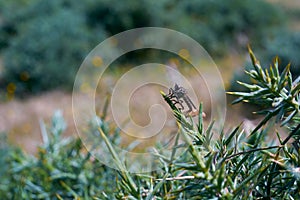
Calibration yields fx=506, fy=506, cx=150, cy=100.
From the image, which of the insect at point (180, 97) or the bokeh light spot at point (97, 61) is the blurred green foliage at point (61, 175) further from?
the bokeh light spot at point (97, 61)

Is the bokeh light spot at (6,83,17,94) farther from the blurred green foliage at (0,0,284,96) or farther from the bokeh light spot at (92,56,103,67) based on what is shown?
the bokeh light spot at (92,56,103,67)

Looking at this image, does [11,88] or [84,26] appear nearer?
[11,88]

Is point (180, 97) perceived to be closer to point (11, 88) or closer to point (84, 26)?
point (11, 88)

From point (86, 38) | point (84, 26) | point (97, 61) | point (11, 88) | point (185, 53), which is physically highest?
point (84, 26)

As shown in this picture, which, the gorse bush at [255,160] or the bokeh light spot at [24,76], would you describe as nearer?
the gorse bush at [255,160]

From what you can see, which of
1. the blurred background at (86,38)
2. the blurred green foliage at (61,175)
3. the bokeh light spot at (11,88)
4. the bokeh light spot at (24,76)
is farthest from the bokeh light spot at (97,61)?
the blurred green foliage at (61,175)

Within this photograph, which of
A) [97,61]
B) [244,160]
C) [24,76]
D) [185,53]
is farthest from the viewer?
[24,76]

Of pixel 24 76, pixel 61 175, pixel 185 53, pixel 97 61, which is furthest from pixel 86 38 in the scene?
pixel 61 175

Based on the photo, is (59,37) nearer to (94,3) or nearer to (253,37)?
(94,3)
